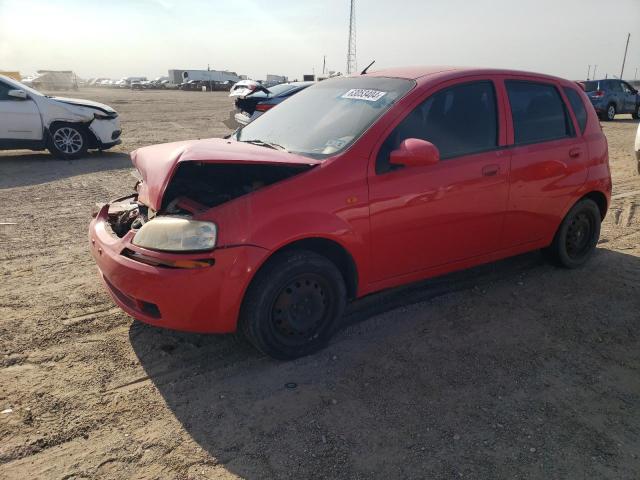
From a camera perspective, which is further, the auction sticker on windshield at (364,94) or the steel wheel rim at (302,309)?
the auction sticker on windshield at (364,94)

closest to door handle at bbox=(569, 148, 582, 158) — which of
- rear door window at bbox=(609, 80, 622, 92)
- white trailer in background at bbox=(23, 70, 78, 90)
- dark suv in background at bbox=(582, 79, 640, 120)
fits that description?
dark suv in background at bbox=(582, 79, 640, 120)

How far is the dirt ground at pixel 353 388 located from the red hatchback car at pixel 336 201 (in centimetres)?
36

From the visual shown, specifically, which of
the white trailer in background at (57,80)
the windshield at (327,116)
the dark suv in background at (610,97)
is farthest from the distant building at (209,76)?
the windshield at (327,116)

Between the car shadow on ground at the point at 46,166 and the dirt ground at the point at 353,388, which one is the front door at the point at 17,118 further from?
the dirt ground at the point at 353,388

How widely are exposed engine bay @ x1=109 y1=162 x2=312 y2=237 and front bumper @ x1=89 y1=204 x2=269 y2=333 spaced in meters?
0.40

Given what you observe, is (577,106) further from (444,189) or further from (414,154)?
(414,154)

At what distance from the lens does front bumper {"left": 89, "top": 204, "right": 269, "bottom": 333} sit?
2.84m

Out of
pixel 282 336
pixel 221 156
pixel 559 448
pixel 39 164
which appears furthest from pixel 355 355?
pixel 39 164

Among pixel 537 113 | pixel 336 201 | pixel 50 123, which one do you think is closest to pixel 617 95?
pixel 537 113

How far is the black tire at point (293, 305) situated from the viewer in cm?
301

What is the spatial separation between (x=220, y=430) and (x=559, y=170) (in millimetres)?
3448

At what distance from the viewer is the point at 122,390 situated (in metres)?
2.91

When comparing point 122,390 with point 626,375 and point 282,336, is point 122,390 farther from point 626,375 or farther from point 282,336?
point 626,375

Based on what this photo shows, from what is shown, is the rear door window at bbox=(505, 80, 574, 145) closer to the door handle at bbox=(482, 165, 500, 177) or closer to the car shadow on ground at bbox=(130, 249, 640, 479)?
the door handle at bbox=(482, 165, 500, 177)
